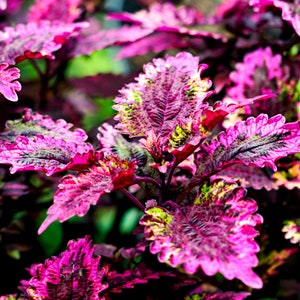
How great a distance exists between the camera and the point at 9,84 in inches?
27.2

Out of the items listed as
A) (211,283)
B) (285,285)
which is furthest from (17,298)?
(285,285)

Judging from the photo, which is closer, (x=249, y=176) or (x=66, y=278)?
(x=66, y=278)

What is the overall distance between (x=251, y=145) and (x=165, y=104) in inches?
5.4

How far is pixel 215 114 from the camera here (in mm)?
627

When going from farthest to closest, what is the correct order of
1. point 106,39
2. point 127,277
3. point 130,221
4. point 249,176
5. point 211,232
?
point 130,221
point 106,39
point 249,176
point 127,277
point 211,232

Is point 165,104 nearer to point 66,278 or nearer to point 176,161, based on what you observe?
point 176,161

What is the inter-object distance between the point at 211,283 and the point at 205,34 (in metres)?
0.46

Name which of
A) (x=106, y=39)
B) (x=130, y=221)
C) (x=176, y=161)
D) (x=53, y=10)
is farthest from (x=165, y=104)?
(x=130, y=221)

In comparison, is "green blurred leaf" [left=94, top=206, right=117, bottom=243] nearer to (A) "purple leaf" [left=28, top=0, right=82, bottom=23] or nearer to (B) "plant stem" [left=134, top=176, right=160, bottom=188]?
(A) "purple leaf" [left=28, top=0, right=82, bottom=23]

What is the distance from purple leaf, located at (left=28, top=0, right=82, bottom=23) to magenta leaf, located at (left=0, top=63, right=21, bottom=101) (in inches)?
16.7

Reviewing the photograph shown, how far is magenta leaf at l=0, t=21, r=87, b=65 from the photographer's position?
2.65 feet

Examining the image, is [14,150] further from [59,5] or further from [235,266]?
A: [59,5]

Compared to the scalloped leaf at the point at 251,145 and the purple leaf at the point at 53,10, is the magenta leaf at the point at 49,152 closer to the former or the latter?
the scalloped leaf at the point at 251,145

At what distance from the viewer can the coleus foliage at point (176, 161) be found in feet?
1.86
